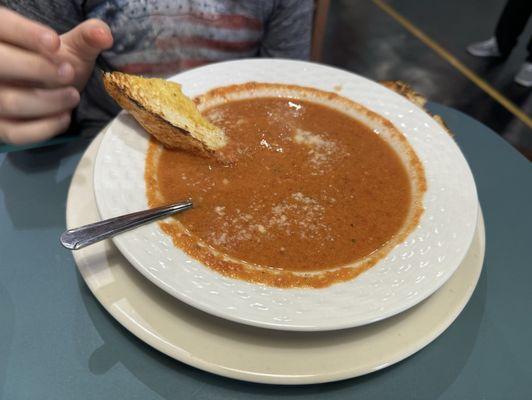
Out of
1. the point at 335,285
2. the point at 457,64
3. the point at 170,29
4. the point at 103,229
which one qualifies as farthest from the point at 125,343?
the point at 457,64

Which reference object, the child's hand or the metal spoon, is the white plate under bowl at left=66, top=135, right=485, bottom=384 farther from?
the child's hand

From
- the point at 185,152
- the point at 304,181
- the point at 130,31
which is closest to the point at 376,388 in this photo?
the point at 304,181

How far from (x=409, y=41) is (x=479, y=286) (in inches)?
131

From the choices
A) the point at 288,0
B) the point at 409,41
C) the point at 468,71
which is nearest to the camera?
the point at 288,0

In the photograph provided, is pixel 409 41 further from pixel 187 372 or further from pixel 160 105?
pixel 187 372

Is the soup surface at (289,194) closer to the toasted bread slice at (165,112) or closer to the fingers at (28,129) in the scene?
the toasted bread slice at (165,112)

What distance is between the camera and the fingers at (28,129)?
3.45ft

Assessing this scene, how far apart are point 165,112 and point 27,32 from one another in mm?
310

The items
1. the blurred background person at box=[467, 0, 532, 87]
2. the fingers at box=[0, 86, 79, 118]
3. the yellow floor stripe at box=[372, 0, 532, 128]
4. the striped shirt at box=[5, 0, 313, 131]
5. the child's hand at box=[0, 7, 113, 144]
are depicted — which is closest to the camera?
the child's hand at box=[0, 7, 113, 144]

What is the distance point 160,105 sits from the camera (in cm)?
102

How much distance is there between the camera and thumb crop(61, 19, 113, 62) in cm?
92

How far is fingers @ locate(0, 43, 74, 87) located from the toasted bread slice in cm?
10

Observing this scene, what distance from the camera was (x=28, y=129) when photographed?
106 cm

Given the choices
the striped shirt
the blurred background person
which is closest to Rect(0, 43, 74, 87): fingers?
the striped shirt
